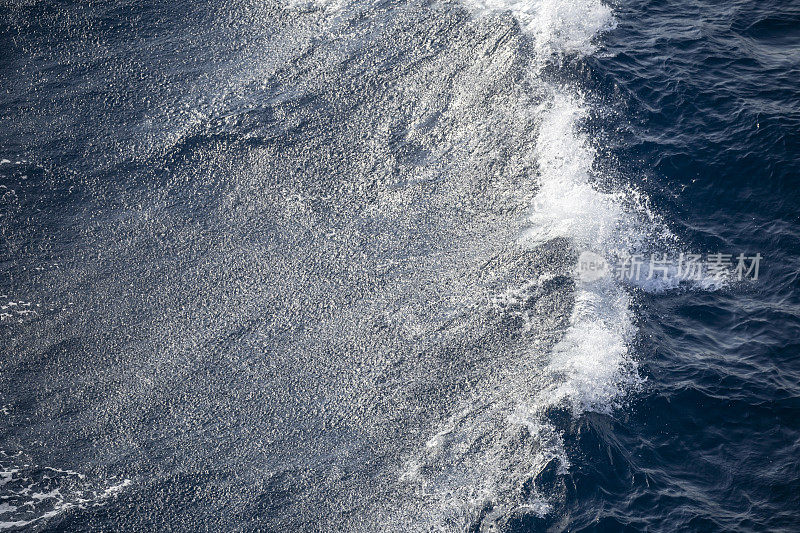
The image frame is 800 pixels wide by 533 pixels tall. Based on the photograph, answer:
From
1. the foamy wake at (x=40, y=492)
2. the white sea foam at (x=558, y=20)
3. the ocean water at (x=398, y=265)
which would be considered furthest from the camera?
the white sea foam at (x=558, y=20)

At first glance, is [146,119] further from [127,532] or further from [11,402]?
[127,532]

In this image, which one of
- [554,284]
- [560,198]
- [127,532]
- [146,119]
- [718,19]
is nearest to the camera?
[127,532]

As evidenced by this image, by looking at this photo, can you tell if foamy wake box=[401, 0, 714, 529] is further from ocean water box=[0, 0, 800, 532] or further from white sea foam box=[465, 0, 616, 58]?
white sea foam box=[465, 0, 616, 58]

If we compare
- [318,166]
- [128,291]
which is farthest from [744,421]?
[128,291]

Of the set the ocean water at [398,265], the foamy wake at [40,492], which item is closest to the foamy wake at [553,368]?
the ocean water at [398,265]

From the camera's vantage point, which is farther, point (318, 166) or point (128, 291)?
point (318, 166)

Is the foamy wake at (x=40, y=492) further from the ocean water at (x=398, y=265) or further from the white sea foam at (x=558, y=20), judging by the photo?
the white sea foam at (x=558, y=20)

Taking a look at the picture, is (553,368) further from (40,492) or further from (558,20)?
(558,20)

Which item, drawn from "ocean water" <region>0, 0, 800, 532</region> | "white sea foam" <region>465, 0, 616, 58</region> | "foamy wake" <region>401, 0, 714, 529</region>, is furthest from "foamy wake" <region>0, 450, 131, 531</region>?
"white sea foam" <region>465, 0, 616, 58</region>
